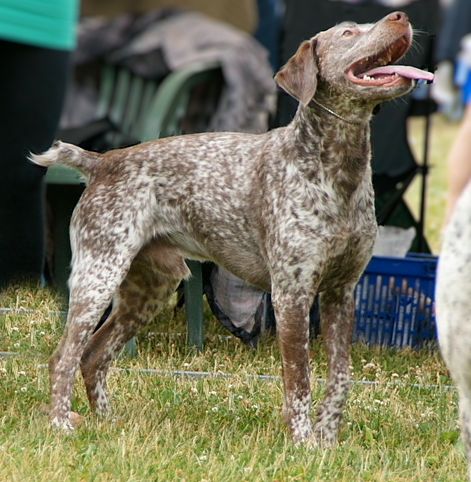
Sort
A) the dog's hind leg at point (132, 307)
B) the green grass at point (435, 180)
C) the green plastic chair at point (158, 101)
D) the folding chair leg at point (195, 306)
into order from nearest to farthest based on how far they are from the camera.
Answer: the dog's hind leg at point (132, 307), the folding chair leg at point (195, 306), the green grass at point (435, 180), the green plastic chair at point (158, 101)

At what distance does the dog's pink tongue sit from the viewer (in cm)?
438

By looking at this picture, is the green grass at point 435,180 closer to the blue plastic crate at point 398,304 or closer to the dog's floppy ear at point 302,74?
the blue plastic crate at point 398,304

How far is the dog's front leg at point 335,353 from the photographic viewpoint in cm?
480

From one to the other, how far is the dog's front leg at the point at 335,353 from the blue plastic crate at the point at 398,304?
1.39 m

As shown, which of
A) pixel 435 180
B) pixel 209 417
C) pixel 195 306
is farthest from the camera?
pixel 435 180

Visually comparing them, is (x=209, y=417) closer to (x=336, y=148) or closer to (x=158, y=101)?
(x=336, y=148)

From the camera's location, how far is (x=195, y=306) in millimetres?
5934

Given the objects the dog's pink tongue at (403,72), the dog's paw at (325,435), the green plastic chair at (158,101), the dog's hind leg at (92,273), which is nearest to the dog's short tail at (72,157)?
the dog's hind leg at (92,273)

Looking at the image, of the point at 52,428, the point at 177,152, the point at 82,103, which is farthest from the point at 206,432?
the point at 82,103

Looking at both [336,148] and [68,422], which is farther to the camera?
[68,422]

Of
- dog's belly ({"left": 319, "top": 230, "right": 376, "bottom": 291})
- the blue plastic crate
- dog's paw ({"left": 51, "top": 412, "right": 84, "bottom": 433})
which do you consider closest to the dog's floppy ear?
dog's belly ({"left": 319, "top": 230, "right": 376, "bottom": 291})

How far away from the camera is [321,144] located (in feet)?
15.4

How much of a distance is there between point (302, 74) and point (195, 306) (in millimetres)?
1545

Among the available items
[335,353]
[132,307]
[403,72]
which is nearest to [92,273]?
[132,307]
